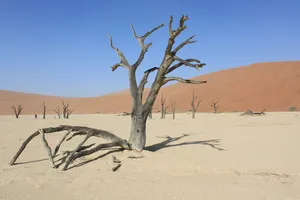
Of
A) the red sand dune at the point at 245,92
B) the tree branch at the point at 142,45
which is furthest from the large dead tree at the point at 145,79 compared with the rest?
the red sand dune at the point at 245,92

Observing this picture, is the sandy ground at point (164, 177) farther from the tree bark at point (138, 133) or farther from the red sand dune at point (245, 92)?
the red sand dune at point (245, 92)

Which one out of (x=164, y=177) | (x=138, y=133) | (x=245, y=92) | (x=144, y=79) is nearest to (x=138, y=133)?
(x=138, y=133)

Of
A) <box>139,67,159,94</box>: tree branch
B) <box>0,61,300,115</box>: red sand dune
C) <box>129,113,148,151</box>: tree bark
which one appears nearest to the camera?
<box>129,113,148,151</box>: tree bark

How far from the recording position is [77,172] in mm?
4840

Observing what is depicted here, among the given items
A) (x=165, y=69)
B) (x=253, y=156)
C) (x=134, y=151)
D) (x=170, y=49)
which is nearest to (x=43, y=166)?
(x=134, y=151)

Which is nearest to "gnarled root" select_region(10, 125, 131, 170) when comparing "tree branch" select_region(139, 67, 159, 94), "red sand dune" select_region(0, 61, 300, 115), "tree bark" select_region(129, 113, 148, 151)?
"tree bark" select_region(129, 113, 148, 151)

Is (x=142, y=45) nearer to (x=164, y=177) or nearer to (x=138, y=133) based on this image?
(x=138, y=133)

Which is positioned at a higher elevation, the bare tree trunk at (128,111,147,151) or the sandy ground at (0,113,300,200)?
the bare tree trunk at (128,111,147,151)

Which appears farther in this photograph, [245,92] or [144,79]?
[245,92]

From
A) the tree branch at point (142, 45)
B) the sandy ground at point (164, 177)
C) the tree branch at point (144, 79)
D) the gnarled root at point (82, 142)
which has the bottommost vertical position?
the sandy ground at point (164, 177)

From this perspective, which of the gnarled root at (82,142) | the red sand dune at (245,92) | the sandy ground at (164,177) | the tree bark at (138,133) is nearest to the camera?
the sandy ground at (164,177)

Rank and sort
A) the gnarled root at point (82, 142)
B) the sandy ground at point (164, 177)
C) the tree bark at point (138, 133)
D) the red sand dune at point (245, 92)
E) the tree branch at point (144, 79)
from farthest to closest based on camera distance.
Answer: the red sand dune at point (245, 92) → the tree branch at point (144, 79) → the tree bark at point (138, 133) → the gnarled root at point (82, 142) → the sandy ground at point (164, 177)

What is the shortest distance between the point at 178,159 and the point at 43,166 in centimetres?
271

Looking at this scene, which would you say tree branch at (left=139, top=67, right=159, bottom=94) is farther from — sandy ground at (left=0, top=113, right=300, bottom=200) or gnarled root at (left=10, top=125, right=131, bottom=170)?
sandy ground at (left=0, top=113, right=300, bottom=200)
